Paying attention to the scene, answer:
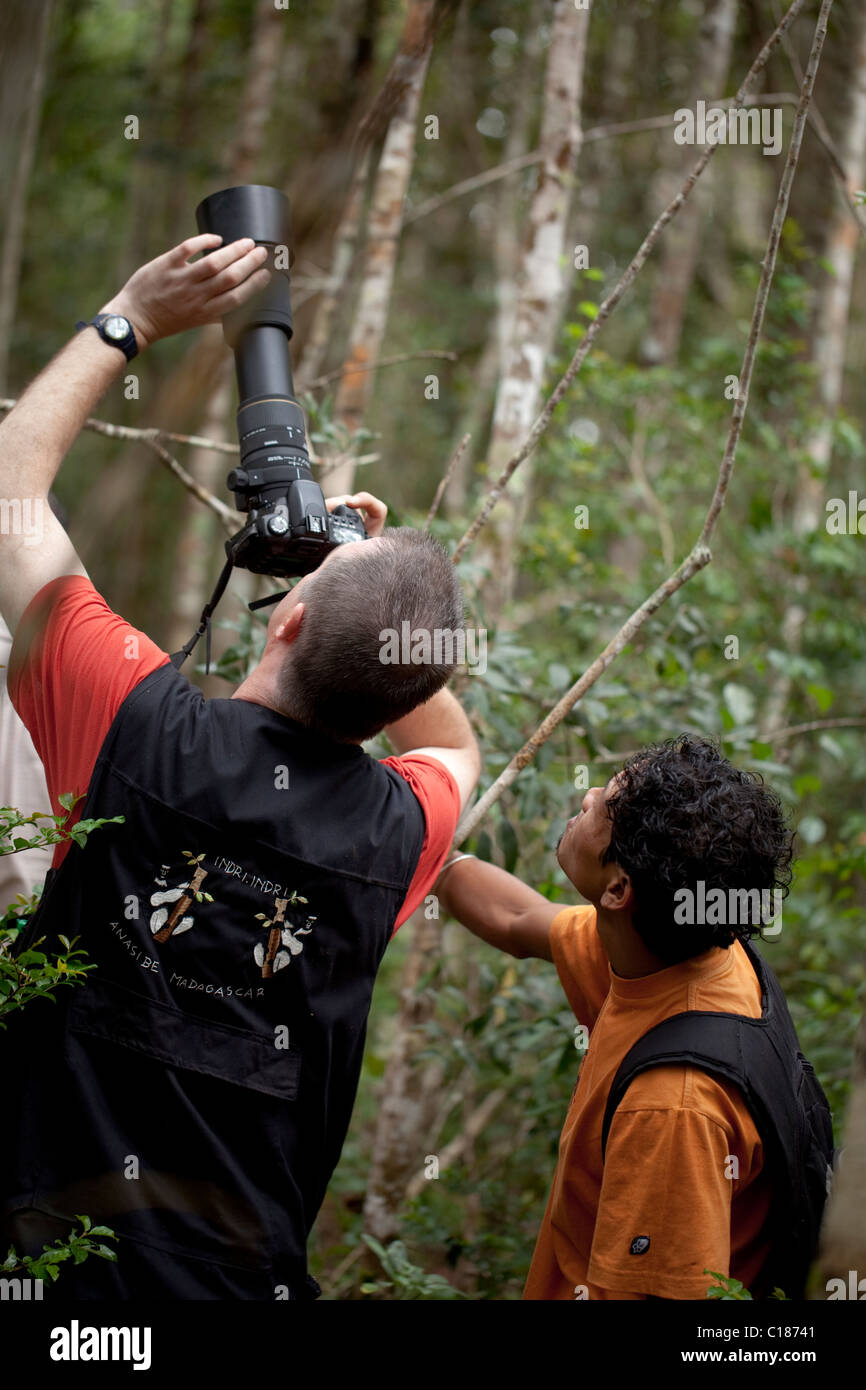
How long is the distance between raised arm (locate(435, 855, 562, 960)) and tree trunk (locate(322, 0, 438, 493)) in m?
1.67

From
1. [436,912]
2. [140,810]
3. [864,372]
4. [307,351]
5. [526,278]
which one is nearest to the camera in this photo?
[140,810]

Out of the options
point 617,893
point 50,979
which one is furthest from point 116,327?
point 617,893

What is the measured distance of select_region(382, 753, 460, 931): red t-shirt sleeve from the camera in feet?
6.45

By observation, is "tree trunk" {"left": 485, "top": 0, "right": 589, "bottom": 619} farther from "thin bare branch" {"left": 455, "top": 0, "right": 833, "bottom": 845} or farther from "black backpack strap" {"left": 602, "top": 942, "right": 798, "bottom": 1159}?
"black backpack strap" {"left": 602, "top": 942, "right": 798, "bottom": 1159}

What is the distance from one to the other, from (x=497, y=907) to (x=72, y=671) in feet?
3.81

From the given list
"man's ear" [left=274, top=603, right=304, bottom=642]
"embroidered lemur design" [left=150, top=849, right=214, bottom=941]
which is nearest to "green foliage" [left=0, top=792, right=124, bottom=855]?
"embroidered lemur design" [left=150, top=849, right=214, bottom=941]

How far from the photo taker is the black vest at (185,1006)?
170 cm

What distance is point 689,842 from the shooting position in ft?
6.43

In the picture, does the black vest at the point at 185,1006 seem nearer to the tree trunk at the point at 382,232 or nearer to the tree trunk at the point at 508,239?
the tree trunk at the point at 382,232

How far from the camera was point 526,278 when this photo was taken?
4.20m
